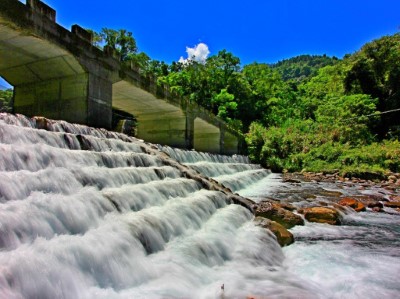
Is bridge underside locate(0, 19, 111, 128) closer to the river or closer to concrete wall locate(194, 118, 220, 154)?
the river

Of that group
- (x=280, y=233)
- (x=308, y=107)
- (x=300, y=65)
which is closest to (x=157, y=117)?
(x=280, y=233)

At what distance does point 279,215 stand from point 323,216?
102cm

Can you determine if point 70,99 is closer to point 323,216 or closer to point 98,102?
point 98,102

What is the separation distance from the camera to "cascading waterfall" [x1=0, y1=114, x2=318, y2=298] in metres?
2.53

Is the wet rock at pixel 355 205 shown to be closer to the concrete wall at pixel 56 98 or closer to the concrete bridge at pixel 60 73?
the concrete bridge at pixel 60 73

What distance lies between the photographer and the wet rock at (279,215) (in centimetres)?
592

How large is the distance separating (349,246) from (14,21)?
7.85 m

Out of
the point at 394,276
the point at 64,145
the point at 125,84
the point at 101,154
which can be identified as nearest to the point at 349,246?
the point at 394,276

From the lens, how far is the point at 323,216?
6.32m

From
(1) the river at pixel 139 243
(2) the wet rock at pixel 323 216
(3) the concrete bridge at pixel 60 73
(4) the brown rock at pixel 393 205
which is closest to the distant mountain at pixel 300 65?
(3) the concrete bridge at pixel 60 73

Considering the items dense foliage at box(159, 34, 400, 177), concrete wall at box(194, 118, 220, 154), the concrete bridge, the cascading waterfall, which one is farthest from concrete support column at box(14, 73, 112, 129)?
dense foliage at box(159, 34, 400, 177)

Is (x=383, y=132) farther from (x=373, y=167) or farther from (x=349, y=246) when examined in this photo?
(x=349, y=246)

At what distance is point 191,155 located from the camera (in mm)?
12570

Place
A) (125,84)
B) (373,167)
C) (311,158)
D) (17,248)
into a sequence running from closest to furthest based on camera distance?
(17,248) → (125,84) → (373,167) → (311,158)
